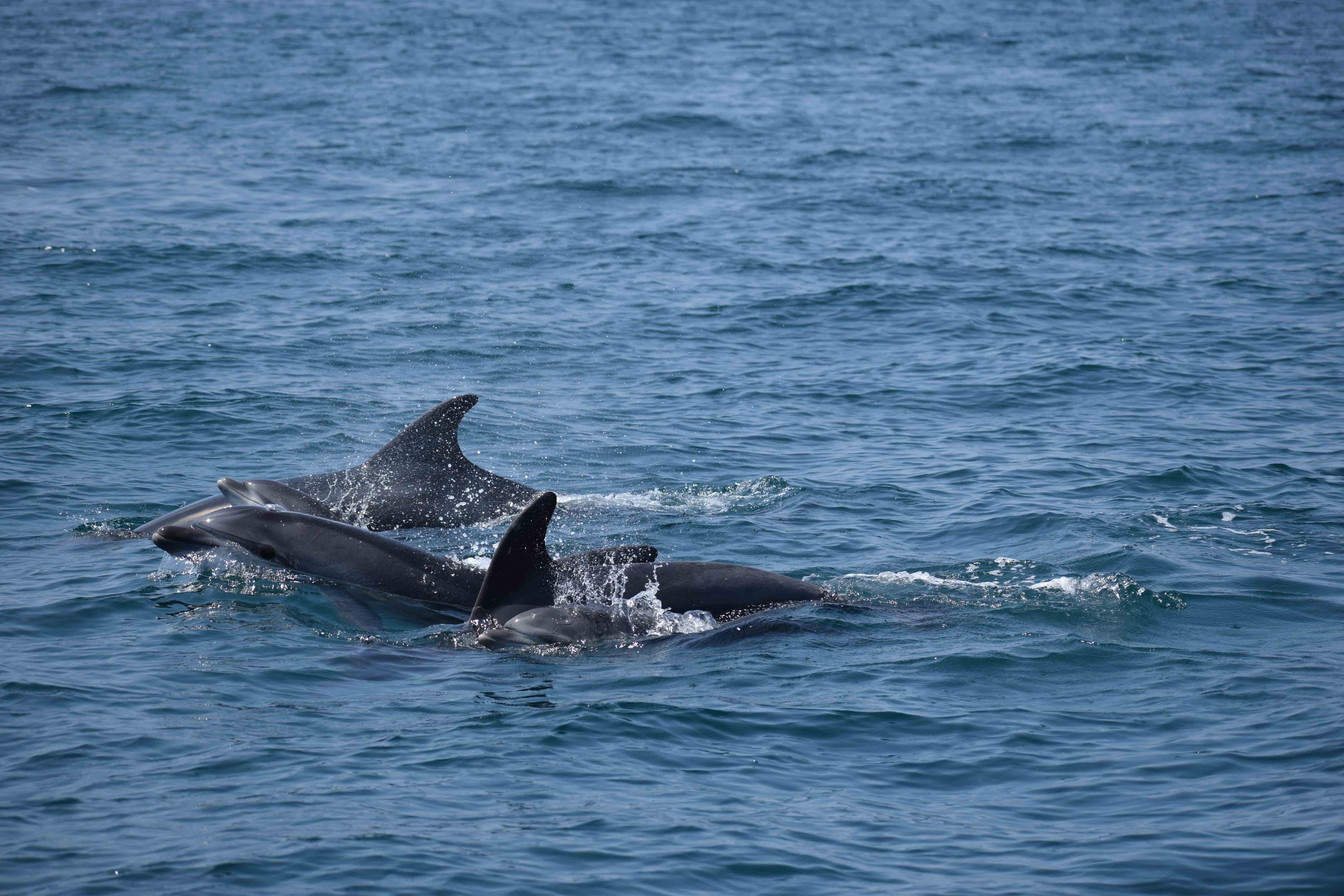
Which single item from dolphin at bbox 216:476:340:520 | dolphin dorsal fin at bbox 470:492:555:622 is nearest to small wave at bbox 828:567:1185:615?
dolphin dorsal fin at bbox 470:492:555:622

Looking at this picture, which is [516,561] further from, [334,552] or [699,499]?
[699,499]

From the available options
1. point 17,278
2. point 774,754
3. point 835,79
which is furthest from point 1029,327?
point 835,79

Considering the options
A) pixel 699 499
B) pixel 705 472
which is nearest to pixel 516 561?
pixel 699 499

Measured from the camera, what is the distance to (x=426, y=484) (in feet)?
53.9

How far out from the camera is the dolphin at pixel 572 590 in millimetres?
12234

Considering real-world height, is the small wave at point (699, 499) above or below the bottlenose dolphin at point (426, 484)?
below

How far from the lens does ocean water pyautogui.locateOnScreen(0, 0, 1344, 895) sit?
939cm

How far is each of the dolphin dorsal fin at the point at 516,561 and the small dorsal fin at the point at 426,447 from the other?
157 inches

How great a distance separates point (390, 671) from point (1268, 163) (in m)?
31.7

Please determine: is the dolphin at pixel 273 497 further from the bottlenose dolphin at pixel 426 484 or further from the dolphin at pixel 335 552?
the dolphin at pixel 335 552

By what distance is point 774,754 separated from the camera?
10.4 m

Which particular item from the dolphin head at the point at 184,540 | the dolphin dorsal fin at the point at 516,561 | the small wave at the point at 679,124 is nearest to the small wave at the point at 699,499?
the dolphin dorsal fin at the point at 516,561

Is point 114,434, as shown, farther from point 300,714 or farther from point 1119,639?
point 1119,639

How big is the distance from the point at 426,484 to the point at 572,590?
4.26 metres
